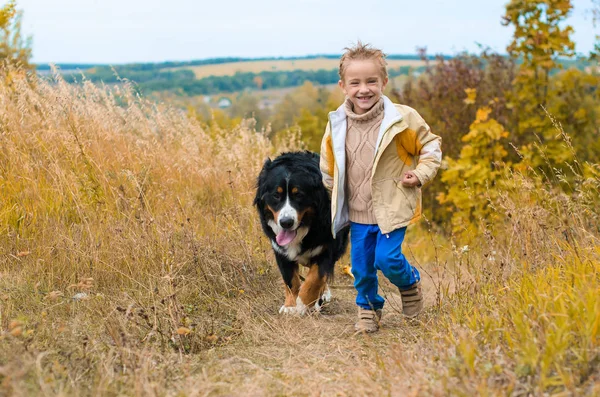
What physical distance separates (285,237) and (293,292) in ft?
1.63

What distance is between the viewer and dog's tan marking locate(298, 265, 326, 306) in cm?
441

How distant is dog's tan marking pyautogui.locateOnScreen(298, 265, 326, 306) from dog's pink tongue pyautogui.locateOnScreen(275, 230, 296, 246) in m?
0.33

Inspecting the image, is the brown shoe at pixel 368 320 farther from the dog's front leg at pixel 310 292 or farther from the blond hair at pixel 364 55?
the blond hair at pixel 364 55

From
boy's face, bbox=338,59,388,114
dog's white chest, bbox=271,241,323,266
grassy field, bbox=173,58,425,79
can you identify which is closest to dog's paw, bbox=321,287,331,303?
dog's white chest, bbox=271,241,323,266

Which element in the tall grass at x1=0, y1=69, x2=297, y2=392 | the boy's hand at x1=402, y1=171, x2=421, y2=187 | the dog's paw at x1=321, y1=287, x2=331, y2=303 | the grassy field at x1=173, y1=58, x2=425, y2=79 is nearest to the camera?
the tall grass at x1=0, y1=69, x2=297, y2=392

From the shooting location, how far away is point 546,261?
3861mm

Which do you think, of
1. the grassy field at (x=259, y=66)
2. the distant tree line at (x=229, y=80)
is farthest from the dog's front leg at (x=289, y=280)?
the grassy field at (x=259, y=66)

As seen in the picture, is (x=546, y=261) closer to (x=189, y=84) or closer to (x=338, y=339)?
(x=338, y=339)

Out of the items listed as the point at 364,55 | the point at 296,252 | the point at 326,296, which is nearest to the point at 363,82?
the point at 364,55

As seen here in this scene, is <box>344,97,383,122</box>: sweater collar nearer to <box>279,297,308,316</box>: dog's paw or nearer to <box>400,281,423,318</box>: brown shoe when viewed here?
<box>400,281,423,318</box>: brown shoe

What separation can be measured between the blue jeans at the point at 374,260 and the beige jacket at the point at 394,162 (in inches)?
4.4

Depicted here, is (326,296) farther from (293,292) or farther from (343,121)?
(343,121)

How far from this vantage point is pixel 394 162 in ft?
12.5

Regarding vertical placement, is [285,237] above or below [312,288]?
above
